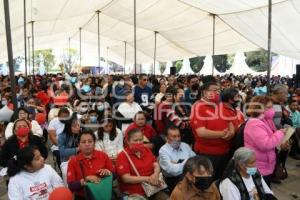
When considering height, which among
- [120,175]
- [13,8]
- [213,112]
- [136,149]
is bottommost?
[120,175]

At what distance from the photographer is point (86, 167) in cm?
364

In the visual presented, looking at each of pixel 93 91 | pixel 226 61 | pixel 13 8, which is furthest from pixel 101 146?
pixel 226 61

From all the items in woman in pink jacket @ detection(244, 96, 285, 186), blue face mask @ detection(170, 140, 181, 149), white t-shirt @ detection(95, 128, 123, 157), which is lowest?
white t-shirt @ detection(95, 128, 123, 157)

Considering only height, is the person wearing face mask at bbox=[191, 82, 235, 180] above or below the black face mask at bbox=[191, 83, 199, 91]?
below

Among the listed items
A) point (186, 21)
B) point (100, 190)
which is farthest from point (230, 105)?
point (186, 21)

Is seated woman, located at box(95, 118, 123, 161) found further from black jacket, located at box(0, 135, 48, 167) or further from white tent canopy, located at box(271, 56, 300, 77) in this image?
white tent canopy, located at box(271, 56, 300, 77)

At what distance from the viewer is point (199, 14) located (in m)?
13.8

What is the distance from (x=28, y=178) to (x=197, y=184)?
1.55 meters

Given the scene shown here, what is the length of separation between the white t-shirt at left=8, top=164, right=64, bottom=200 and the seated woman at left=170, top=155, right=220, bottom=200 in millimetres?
1237

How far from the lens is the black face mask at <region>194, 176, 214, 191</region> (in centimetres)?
290

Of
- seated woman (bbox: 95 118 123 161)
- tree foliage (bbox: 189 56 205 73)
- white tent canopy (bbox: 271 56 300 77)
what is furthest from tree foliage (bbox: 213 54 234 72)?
seated woman (bbox: 95 118 123 161)

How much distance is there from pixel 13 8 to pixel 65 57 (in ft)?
173

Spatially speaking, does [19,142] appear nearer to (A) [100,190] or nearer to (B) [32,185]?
(B) [32,185]

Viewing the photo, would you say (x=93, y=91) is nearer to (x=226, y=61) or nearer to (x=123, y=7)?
(x=123, y=7)
